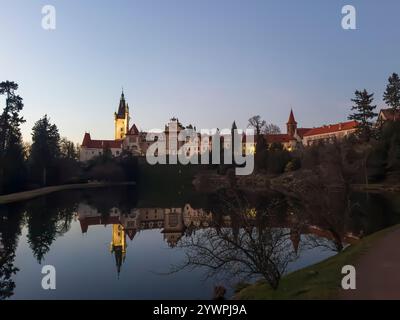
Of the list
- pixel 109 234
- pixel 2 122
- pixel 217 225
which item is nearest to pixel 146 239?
pixel 109 234

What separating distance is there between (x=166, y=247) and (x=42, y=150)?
123ft

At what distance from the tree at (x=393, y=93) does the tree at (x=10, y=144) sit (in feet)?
171

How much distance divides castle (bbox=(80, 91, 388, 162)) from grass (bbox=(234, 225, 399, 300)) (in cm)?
6550

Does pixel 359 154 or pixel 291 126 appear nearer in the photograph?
pixel 359 154

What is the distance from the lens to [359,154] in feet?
145

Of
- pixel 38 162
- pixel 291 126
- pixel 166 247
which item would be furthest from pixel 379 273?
pixel 291 126

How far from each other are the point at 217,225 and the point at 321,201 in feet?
22.8

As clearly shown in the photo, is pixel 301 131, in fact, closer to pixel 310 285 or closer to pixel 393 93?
pixel 393 93

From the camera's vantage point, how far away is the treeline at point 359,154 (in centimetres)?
3591

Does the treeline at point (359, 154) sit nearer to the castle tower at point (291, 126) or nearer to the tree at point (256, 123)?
the tree at point (256, 123)
